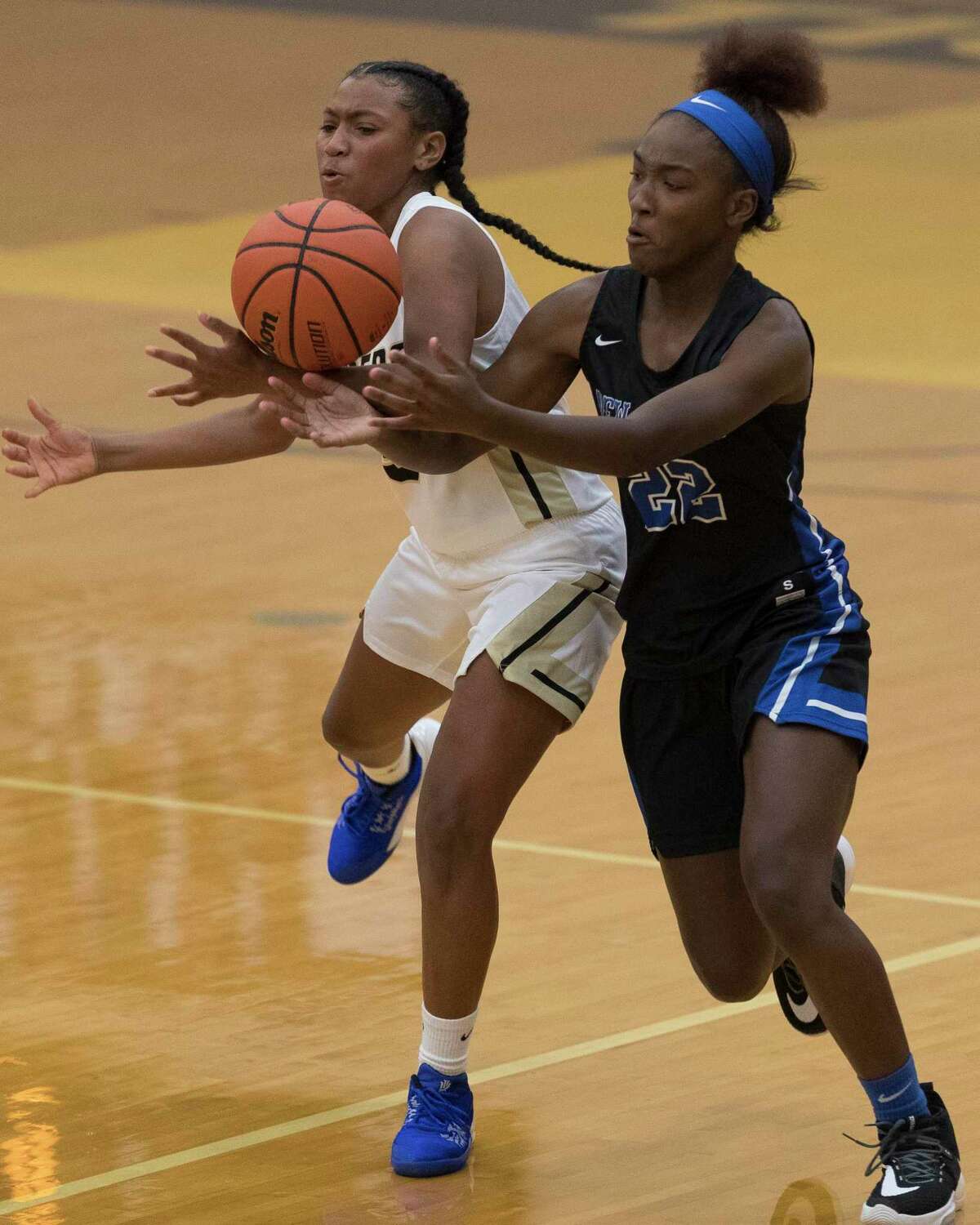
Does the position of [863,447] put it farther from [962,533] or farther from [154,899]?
[154,899]

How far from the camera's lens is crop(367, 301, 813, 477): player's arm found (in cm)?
426

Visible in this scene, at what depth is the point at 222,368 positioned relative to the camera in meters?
4.89

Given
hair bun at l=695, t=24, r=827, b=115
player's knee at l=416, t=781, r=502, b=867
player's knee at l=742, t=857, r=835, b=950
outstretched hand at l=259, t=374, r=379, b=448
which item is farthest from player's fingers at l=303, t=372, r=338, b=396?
player's knee at l=742, t=857, r=835, b=950

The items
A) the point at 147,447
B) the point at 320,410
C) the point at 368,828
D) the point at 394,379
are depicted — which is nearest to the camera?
the point at 394,379

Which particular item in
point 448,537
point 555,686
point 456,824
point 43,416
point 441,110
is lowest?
point 456,824

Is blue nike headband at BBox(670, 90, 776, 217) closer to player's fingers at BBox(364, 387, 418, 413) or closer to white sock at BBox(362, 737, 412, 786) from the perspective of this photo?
player's fingers at BBox(364, 387, 418, 413)

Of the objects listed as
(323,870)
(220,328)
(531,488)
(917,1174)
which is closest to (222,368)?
(220,328)

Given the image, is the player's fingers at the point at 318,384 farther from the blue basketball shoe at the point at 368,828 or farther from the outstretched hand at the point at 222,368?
the blue basketball shoe at the point at 368,828

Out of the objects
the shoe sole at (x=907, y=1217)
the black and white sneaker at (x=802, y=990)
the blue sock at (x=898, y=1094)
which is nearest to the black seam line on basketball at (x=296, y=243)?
the black and white sneaker at (x=802, y=990)

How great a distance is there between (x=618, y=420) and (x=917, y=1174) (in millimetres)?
1368

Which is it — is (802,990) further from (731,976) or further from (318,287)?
(318,287)

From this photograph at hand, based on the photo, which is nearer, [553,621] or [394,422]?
[394,422]

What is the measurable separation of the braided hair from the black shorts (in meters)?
0.87

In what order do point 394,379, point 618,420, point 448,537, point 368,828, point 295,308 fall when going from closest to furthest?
1. point 394,379
2. point 618,420
3. point 295,308
4. point 448,537
5. point 368,828
